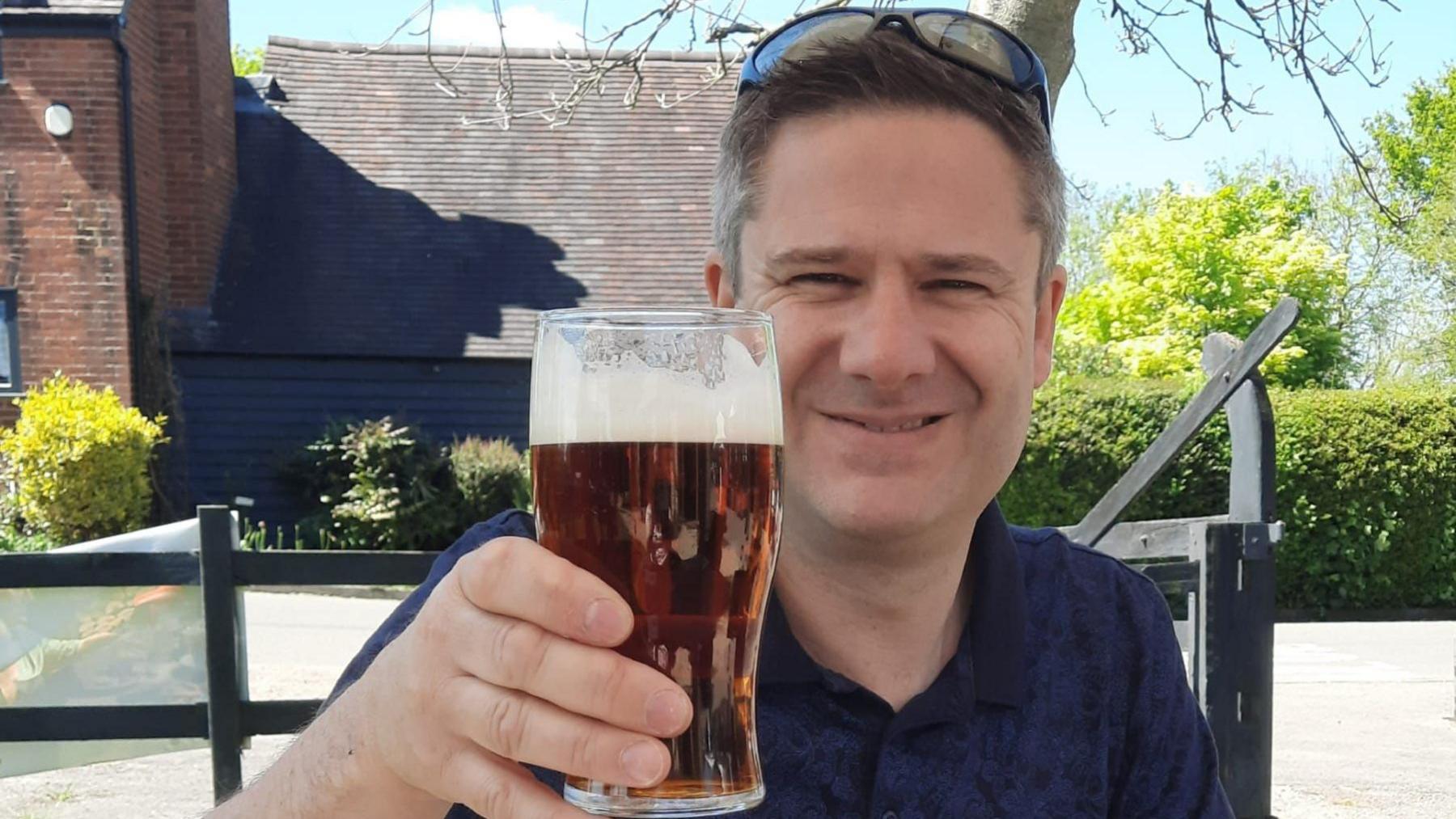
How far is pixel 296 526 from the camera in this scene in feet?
47.6

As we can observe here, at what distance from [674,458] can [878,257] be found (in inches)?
20.3

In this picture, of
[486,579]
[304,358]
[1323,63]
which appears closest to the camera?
[486,579]

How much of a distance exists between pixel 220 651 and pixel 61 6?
12303 millimetres

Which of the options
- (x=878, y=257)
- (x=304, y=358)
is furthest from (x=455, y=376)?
(x=878, y=257)

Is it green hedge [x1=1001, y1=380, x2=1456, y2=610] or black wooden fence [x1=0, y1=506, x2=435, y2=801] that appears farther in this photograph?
green hedge [x1=1001, y1=380, x2=1456, y2=610]

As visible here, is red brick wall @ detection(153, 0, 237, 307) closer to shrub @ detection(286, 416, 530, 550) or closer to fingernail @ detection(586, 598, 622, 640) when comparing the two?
shrub @ detection(286, 416, 530, 550)

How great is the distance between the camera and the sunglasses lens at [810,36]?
161cm

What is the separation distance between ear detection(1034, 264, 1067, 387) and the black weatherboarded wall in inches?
563

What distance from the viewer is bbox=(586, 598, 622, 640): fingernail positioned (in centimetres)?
95

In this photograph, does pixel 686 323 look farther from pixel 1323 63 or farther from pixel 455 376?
pixel 455 376

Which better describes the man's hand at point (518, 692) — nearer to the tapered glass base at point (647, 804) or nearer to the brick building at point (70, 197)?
the tapered glass base at point (647, 804)

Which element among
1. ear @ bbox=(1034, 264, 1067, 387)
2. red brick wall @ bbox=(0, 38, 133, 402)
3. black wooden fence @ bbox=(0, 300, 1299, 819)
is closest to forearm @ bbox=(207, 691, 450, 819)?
ear @ bbox=(1034, 264, 1067, 387)

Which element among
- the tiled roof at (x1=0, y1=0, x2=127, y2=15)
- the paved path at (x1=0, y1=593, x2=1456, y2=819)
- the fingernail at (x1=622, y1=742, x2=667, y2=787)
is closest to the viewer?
the fingernail at (x1=622, y1=742, x2=667, y2=787)

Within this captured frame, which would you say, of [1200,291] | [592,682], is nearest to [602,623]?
[592,682]
